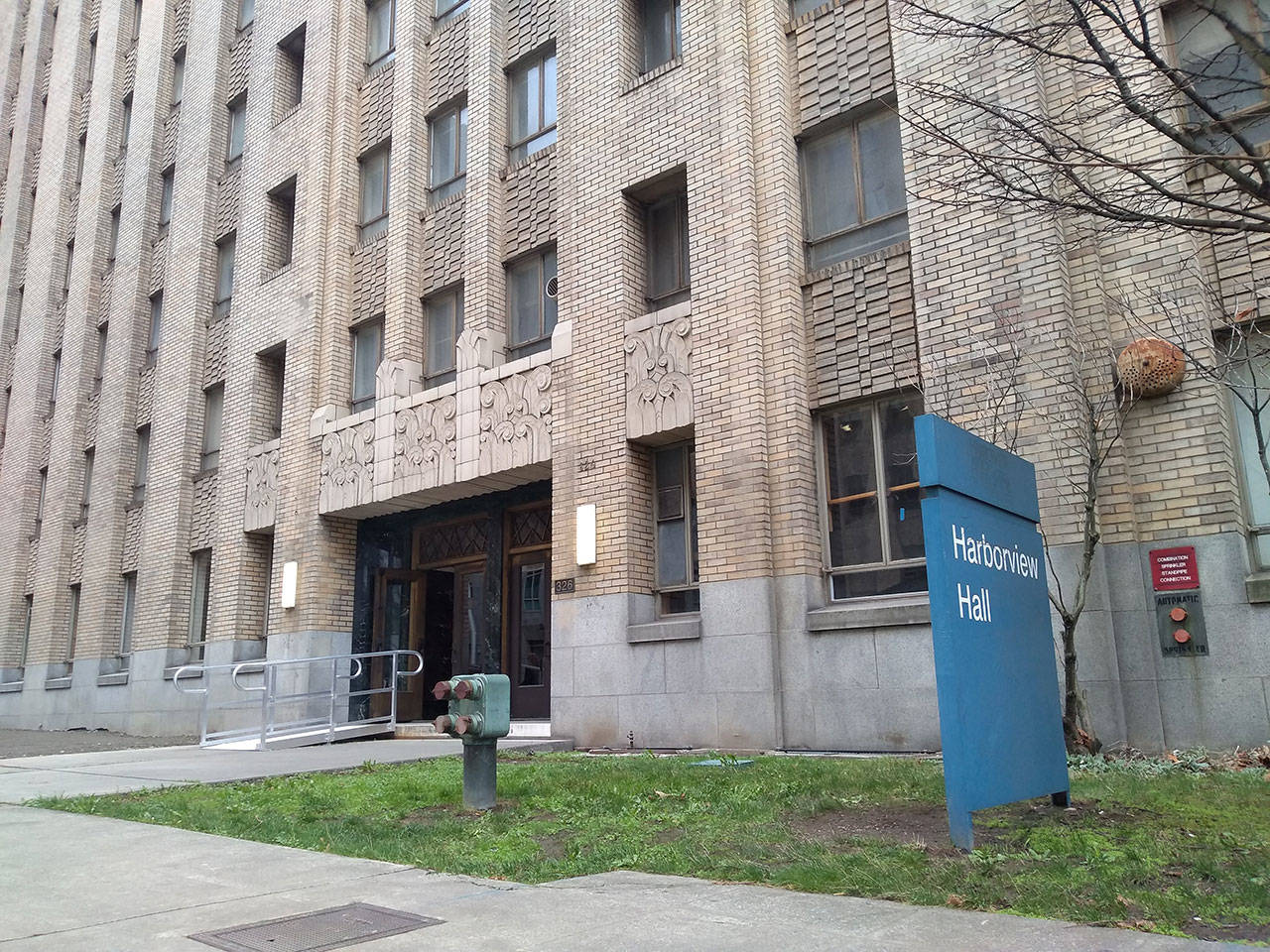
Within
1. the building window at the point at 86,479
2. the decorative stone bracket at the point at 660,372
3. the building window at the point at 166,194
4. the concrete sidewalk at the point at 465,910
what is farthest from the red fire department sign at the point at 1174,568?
the building window at the point at 86,479

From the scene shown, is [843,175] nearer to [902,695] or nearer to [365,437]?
[902,695]

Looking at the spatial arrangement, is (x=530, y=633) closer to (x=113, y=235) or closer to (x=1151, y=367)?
(x=1151, y=367)

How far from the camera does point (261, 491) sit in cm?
1919

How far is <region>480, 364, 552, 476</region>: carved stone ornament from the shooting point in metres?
14.3

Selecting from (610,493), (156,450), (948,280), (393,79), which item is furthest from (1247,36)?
(156,450)

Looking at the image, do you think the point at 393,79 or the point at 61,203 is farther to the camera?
the point at 61,203

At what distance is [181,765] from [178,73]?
2171 centimetres

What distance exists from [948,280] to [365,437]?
10163mm

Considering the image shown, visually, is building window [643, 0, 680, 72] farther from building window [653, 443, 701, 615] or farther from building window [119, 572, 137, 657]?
building window [119, 572, 137, 657]

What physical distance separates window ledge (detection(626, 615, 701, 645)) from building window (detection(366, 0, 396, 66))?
13071 mm

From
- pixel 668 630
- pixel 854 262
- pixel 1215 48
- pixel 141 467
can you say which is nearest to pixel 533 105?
pixel 854 262

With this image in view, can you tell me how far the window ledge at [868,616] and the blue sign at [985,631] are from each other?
4196mm

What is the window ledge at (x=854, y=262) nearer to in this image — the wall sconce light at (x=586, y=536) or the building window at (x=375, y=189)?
the wall sconce light at (x=586, y=536)

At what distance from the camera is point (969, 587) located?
5148 millimetres
